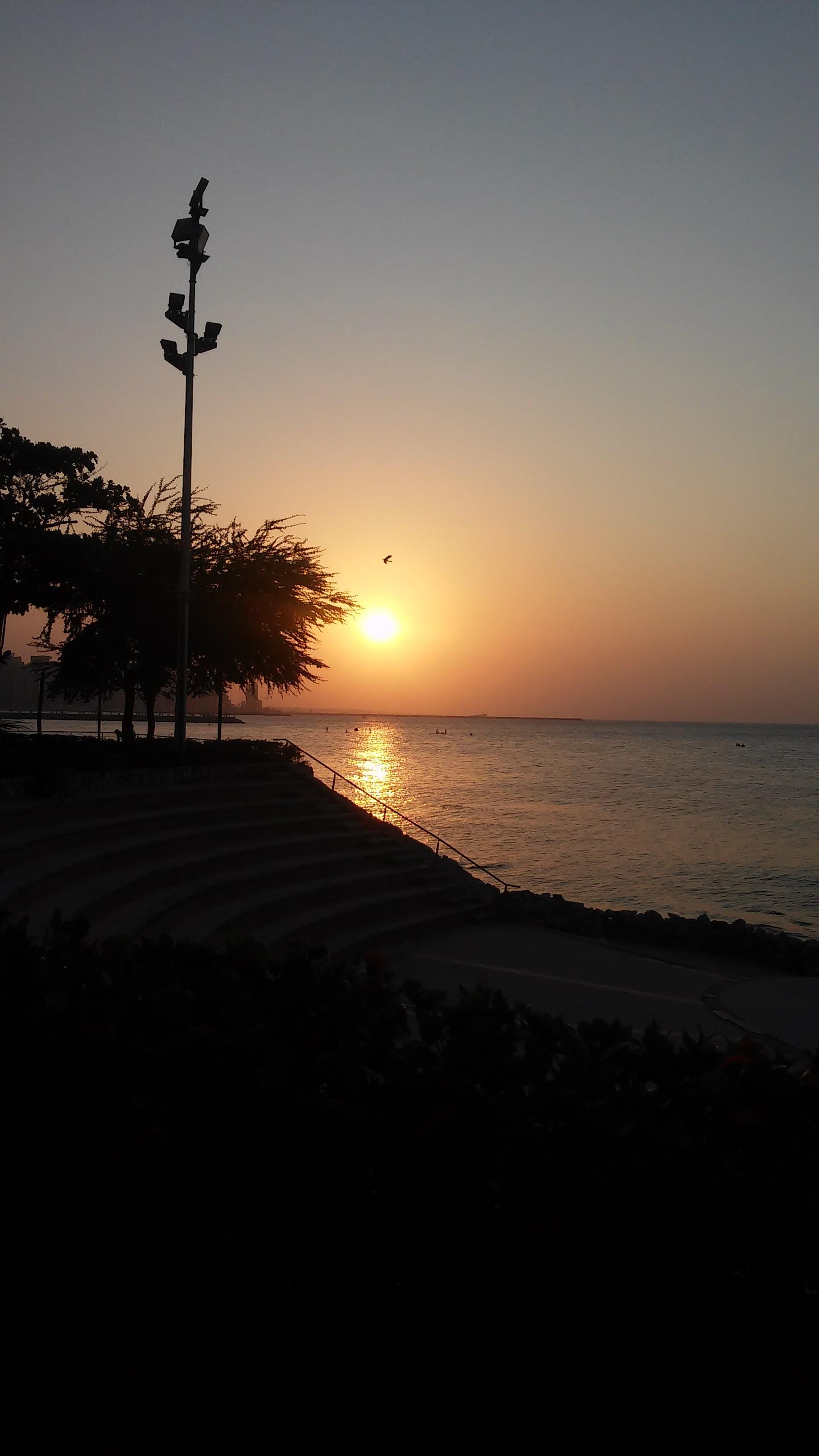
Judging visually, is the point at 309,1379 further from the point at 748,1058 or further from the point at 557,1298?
the point at 748,1058

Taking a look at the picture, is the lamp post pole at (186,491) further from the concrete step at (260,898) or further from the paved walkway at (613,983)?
the paved walkway at (613,983)

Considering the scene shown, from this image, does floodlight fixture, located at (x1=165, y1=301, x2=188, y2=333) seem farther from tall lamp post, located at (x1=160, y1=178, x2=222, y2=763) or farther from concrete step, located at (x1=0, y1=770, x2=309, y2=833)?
concrete step, located at (x1=0, y1=770, x2=309, y2=833)

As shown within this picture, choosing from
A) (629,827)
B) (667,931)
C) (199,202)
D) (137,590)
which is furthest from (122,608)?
(629,827)

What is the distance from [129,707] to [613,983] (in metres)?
18.6

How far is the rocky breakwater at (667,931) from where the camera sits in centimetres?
1797

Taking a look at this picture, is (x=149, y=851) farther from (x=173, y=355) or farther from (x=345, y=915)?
(x=173, y=355)

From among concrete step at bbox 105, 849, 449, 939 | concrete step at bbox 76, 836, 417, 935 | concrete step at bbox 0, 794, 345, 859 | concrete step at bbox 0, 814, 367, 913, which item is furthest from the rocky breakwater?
concrete step at bbox 0, 794, 345, 859

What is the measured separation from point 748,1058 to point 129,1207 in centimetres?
256

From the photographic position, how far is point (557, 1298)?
3240 mm

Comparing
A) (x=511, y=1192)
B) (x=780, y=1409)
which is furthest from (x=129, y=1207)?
(x=780, y=1409)

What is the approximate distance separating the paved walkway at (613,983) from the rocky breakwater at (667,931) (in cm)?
93

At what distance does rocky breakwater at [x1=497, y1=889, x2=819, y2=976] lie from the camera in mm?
17969

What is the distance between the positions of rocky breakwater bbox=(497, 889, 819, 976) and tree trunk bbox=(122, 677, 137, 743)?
467 inches

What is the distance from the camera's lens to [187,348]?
19562 millimetres
